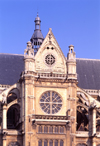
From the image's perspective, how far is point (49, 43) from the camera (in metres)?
85.8

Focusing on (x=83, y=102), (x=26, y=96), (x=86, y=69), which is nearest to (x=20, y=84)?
(x=26, y=96)

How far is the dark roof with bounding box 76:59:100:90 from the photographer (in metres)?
95.4

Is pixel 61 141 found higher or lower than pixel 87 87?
lower

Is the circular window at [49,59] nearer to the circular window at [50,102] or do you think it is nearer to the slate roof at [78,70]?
the circular window at [50,102]

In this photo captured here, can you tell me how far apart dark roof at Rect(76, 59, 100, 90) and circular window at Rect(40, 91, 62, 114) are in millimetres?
12155

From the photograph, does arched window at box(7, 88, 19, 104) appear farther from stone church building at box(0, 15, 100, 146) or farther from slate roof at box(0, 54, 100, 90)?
slate roof at box(0, 54, 100, 90)

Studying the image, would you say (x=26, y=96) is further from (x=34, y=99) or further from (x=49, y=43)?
(x=49, y=43)

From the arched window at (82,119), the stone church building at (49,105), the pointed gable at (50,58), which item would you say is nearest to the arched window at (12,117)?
the stone church building at (49,105)

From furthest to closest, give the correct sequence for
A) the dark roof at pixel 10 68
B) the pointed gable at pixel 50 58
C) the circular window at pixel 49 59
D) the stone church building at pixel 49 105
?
the dark roof at pixel 10 68
the circular window at pixel 49 59
the pointed gable at pixel 50 58
the stone church building at pixel 49 105

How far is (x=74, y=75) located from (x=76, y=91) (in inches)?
92.0

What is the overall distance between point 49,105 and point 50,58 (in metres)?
7.00

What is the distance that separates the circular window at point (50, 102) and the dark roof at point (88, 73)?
12.2 meters

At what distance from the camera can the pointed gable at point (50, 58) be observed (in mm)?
84875

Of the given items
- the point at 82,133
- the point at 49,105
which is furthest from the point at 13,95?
the point at 82,133
